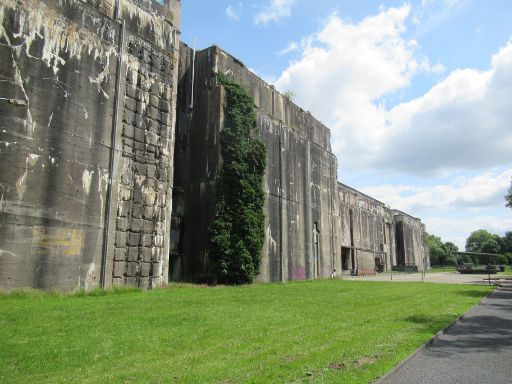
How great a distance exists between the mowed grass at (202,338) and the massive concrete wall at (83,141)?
6.59 feet

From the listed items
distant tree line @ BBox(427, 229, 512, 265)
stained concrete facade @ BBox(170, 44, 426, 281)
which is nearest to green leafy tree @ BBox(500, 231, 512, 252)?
distant tree line @ BBox(427, 229, 512, 265)

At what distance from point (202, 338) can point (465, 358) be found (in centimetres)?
561

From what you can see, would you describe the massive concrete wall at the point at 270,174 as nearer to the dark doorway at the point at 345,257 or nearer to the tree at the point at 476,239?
the dark doorway at the point at 345,257

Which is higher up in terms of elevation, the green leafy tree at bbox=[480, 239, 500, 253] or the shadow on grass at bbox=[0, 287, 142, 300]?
the green leafy tree at bbox=[480, 239, 500, 253]

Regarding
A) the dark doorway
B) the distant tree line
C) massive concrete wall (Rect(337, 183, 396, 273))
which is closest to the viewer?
the dark doorway

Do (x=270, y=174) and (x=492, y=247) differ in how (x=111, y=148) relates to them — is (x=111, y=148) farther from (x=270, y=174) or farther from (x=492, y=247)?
(x=492, y=247)

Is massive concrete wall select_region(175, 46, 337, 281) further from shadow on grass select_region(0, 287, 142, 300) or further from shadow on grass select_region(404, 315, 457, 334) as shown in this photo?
shadow on grass select_region(404, 315, 457, 334)

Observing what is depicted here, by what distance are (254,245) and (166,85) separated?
10.6 m

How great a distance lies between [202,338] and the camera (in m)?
9.99

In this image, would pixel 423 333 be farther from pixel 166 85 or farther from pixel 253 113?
pixel 253 113

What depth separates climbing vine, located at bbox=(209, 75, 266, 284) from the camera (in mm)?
24938

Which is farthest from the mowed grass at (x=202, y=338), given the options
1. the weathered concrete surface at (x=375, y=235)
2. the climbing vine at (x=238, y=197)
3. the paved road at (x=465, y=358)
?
the weathered concrete surface at (x=375, y=235)

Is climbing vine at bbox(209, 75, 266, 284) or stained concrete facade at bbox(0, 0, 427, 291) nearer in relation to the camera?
stained concrete facade at bbox(0, 0, 427, 291)

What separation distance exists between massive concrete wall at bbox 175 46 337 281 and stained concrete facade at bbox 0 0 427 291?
0.34 ft
